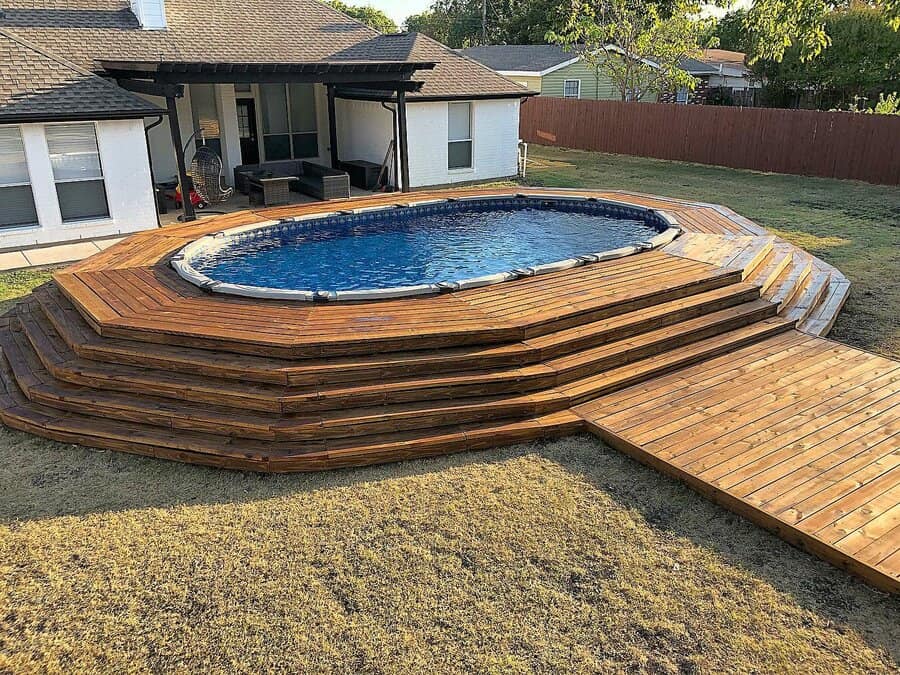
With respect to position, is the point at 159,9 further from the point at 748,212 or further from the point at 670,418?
the point at 670,418

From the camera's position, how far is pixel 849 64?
2498 centimetres

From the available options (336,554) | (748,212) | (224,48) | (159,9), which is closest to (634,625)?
(336,554)

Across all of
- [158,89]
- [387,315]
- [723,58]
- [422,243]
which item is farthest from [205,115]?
[723,58]

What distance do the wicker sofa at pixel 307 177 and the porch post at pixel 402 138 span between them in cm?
123

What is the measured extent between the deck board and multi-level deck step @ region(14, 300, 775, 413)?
387 mm

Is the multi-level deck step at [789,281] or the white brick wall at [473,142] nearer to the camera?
the multi-level deck step at [789,281]

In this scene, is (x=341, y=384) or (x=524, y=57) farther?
(x=524, y=57)

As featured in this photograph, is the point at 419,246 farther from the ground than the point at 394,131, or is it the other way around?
the point at 394,131

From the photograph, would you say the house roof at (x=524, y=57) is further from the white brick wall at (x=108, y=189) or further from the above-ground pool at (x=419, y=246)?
the white brick wall at (x=108, y=189)

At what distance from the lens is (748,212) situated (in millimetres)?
13695

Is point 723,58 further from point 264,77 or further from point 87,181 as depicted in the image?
point 87,181

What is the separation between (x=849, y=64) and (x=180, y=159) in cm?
2424

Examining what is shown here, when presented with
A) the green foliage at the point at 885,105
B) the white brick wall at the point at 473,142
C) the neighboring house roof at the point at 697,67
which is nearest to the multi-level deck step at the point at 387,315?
the white brick wall at the point at 473,142

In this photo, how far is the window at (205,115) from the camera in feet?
49.6
